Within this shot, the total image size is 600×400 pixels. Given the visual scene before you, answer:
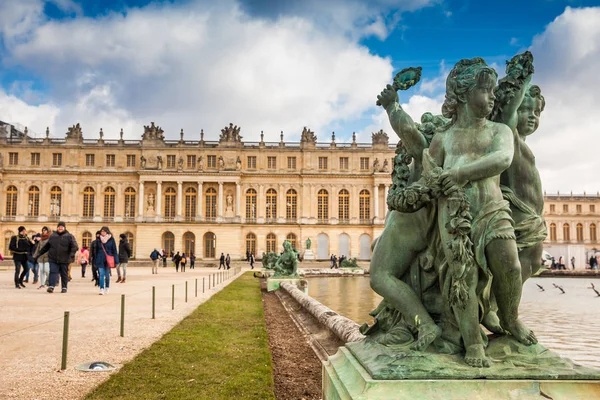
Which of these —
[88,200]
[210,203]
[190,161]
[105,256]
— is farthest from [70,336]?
[88,200]

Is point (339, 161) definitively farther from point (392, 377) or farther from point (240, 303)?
point (392, 377)

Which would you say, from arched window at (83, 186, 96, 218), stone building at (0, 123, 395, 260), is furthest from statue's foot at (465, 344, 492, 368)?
arched window at (83, 186, 96, 218)

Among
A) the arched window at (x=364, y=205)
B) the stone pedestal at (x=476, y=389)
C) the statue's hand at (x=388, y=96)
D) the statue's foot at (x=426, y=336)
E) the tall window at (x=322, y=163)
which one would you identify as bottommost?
the stone pedestal at (x=476, y=389)

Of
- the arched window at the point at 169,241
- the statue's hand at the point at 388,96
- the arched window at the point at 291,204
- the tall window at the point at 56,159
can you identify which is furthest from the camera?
the arched window at the point at 291,204

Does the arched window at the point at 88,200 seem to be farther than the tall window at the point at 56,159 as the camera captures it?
Yes

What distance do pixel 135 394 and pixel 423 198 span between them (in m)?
2.86

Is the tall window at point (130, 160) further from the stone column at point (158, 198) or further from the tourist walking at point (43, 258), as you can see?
the tourist walking at point (43, 258)

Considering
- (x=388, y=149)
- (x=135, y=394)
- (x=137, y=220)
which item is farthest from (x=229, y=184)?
(x=135, y=394)

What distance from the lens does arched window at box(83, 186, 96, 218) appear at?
55.6 metres

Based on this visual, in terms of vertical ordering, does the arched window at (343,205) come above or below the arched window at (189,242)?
above

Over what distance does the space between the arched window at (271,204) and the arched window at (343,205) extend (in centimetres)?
681

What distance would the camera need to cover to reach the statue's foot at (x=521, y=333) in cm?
279

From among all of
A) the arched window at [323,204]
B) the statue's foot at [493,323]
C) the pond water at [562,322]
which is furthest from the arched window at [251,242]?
the statue's foot at [493,323]

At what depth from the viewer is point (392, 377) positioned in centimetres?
251
